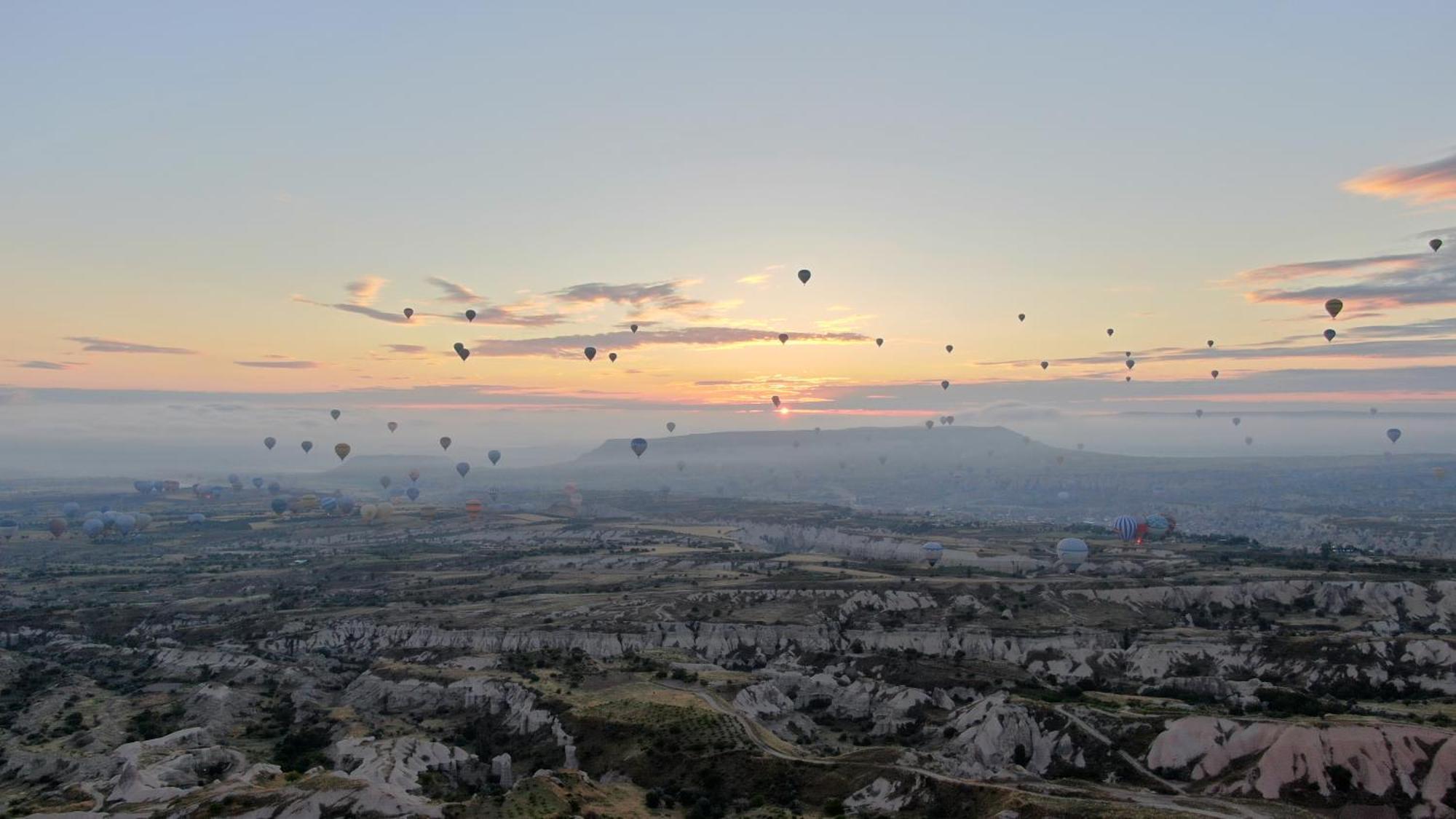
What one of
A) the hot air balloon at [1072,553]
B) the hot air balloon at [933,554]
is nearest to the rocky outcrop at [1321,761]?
the hot air balloon at [1072,553]

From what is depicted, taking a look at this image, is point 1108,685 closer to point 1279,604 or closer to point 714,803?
point 1279,604

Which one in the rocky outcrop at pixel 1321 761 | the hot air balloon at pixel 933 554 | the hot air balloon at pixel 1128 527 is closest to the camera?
the rocky outcrop at pixel 1321 761

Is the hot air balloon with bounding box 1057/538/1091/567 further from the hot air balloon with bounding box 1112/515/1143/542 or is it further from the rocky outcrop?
the rocky outcrop

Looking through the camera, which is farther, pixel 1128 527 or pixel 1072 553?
pixel 1128 527

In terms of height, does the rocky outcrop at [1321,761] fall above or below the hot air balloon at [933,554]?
above

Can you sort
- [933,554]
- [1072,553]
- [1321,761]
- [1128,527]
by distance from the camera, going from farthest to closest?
1. [1128,527]
2. [933,554]
3. [1072,553]
4. [1321,761]

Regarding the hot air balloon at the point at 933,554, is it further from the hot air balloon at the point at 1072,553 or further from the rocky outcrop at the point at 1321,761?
the rocky outcrop at the point at 1321,761

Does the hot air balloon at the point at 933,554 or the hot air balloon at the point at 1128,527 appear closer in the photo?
the hot air balloon at the point at 933,554

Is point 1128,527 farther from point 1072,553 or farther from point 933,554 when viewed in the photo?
point 933,554

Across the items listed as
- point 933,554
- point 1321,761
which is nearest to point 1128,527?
point 933,554
